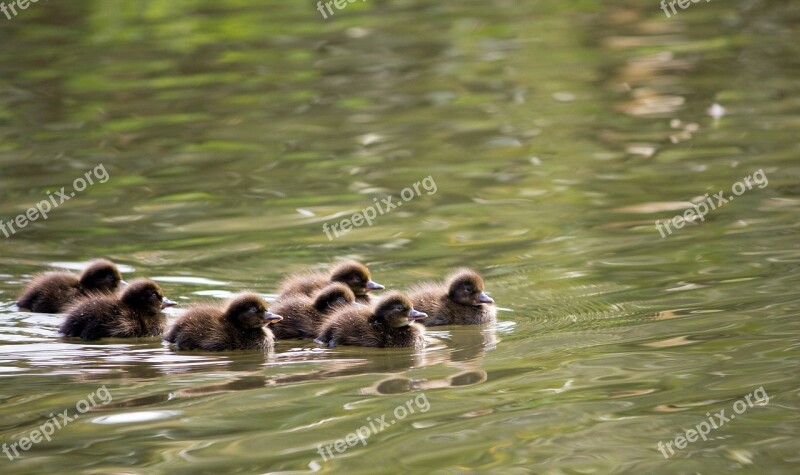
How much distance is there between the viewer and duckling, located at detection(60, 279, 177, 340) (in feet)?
26.4

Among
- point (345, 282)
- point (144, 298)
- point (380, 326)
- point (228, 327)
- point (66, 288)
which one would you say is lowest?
point (380, 326)

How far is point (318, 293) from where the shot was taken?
8.23 metres

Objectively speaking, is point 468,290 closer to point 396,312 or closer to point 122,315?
point 396,312

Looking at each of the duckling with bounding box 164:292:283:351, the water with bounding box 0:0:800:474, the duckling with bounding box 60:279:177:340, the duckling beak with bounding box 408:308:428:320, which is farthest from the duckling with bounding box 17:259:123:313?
the duckling beak with bounding box 408:308:428:320

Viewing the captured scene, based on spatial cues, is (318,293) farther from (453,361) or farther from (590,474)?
(590,474)

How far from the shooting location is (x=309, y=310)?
320 inches

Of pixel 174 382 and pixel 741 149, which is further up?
pixel 741 149

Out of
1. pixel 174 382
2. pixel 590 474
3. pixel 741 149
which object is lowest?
pixel 590 474

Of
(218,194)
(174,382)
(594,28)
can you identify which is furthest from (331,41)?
(174,382)

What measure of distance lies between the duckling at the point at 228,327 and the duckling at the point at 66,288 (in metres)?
1.08

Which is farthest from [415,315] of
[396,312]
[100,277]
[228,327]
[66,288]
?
[66,288]

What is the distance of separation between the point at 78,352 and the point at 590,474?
3348 mm

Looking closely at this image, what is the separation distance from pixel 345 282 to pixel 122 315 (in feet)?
4.57

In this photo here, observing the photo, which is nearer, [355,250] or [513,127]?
[355,250]
